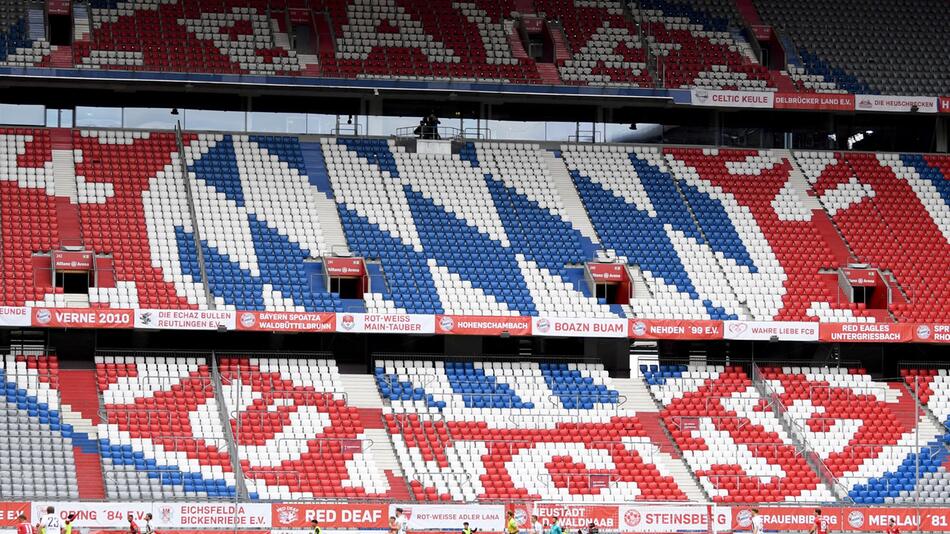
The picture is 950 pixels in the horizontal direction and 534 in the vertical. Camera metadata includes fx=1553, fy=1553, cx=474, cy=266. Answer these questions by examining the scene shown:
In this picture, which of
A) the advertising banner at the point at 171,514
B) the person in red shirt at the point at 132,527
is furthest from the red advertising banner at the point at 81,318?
the person in red shirt at the point at 132,527

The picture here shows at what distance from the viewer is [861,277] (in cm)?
5119

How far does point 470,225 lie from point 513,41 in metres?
8.61

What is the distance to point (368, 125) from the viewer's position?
183 ft

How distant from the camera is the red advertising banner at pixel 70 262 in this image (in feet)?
152

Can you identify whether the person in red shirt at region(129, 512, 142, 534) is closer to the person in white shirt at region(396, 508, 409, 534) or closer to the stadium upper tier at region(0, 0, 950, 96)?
the person in white shirt at region(396, 508, 409, 534)

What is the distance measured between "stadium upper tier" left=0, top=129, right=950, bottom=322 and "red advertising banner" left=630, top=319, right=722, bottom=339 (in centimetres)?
88

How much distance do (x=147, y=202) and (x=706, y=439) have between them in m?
19.2

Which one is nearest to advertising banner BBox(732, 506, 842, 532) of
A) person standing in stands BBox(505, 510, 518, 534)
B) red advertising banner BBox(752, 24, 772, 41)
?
person standing in stands BBox(505, 510, 518, 534)

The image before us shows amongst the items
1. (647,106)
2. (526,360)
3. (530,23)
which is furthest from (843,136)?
(526,360)

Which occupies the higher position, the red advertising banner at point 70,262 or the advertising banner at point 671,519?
the red advertising banner at point 70,262

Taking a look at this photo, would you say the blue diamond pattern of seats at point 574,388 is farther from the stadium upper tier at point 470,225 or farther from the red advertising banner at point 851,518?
the red advertising banner at point 851,518

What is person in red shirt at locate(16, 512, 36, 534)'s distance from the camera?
33.9 m

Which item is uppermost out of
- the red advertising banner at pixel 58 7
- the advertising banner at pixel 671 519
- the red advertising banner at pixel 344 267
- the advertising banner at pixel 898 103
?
the red advertising banner at pixel 58 7

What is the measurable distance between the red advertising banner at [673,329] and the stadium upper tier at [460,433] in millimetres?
1596
